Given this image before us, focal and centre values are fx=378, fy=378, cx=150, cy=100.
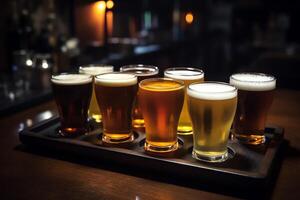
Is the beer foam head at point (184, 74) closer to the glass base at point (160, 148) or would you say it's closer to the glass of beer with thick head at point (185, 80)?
the glass of beer with thick head at point (185, 80)

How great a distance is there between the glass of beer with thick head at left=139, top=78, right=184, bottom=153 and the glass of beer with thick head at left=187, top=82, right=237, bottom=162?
0.15 ft

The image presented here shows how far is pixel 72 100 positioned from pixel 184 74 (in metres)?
0.38

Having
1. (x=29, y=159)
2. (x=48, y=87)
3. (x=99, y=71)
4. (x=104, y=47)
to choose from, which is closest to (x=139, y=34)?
(x=104, y=47)

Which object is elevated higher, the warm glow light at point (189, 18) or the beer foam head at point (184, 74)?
the warm glow light at point (189, 18)

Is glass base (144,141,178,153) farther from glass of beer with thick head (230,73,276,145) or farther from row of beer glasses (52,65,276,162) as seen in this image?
glass of beer with thick head (230,73,276,145)

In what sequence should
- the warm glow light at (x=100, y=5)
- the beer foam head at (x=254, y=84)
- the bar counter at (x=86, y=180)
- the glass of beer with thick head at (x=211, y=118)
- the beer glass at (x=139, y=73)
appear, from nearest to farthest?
the bar counter at (x=86, y=180)
the glass of beer with thick head at (x=211, y=118)
the beer foam head at (x=254, y=84)
the beer glass at (x=139, y=73)
the warm glow light at (x=100, y=5)

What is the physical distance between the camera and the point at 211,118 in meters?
1.02

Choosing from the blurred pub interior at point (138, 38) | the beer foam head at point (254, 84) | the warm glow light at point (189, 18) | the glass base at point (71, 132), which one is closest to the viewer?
the beer foam head at point (254, 84)

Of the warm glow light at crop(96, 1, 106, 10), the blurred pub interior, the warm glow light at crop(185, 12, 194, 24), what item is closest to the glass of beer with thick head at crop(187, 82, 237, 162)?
the blurred pub interior

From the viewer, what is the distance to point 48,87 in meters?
2.07

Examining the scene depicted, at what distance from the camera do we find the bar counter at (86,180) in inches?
35.4

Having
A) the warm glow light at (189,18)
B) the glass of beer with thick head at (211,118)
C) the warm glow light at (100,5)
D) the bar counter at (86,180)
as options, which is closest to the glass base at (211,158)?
the glass of beer with thick head at (211,118)

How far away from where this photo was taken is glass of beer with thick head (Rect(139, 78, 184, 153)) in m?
1.06

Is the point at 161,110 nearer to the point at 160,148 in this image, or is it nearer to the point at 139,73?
the point at 160,148
